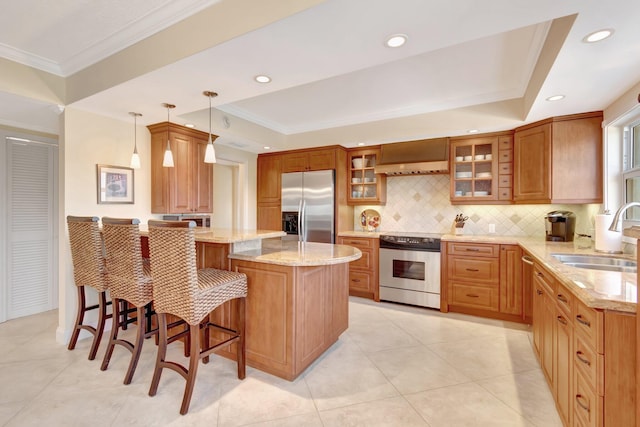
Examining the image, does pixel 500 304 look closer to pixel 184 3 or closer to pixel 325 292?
pixel 325 292

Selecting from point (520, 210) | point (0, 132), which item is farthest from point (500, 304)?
point (0, 132)

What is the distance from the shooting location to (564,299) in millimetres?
1586

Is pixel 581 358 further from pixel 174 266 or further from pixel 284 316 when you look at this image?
pixel 174 266

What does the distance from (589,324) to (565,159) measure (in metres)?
2.42

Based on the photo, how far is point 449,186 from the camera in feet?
13.2

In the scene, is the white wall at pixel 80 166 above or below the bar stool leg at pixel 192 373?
above

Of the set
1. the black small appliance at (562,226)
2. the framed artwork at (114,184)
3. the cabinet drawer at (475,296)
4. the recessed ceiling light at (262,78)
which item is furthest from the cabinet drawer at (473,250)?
the framed artwork at (114,184)

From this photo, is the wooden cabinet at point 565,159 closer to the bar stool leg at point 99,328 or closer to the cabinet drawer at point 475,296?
the cabinet drawer at point 475,296

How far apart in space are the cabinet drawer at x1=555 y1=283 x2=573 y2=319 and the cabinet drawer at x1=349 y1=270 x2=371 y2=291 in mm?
2579

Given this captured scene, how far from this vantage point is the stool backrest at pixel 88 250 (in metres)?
2.37

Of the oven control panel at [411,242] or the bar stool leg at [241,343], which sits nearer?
the bar stool leg at [241,343]

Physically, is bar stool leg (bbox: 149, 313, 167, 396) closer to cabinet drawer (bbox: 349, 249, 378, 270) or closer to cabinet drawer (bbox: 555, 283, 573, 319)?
cabinet drawer (bbox: 555, 283, 573, 319)

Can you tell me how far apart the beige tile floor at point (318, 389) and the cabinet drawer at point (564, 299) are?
0.74 metres

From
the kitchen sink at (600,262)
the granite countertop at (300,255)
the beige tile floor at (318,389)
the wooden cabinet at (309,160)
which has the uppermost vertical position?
the wooden cabinet at (309,160)
